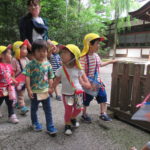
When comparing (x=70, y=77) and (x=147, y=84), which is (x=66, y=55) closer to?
(x=70, y=77)

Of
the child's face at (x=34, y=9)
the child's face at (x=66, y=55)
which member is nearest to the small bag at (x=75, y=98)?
the child's face at (x=66, y=55)

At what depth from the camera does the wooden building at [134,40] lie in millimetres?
18359

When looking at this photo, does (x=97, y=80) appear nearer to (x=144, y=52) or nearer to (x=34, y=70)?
(x=34, y=70)

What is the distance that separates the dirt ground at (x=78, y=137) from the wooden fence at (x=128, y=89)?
20cm

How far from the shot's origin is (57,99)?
13.6 ft

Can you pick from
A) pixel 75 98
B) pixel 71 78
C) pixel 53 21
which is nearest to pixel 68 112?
pixel 75 98

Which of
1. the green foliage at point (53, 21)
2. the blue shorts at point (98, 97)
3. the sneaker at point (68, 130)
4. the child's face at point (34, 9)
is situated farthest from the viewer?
the green foliage at point (53, 21)

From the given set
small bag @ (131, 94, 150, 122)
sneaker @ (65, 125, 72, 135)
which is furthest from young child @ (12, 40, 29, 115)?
small bag @ (131, 94, 150, 122)

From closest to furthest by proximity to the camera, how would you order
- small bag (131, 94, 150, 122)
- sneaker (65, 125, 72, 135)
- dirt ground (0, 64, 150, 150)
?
small bag (131, 94, 150, 122) < dirt ground (0, 64, 150, 150) < sneaker (65, 125, 72, 135)

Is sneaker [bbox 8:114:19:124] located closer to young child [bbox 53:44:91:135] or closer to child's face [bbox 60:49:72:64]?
young child [bbox 53:44:91:135]

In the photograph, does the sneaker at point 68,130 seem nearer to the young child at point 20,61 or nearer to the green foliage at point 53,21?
the young child at point 20,61

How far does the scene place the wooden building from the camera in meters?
18.4

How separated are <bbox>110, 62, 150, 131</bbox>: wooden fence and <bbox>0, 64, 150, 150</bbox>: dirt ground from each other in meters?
0.20

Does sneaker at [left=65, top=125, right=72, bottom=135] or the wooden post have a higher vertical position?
the wooden post
